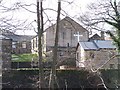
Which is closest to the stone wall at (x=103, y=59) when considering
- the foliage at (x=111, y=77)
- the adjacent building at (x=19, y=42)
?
the foliage at (x=111, y=77)

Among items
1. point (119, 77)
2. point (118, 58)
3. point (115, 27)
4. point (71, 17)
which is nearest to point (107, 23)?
point (115, 27)

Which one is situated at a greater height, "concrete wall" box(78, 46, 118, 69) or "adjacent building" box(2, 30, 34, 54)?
"adjacent building" box(2, 30, 34, 54)

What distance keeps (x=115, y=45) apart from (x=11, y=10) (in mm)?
5050

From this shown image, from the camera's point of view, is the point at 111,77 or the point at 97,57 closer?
the point at 111,77

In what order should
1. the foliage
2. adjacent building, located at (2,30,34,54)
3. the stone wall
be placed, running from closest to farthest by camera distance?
adjacent building, located at (2,30,34,54), the foliage, the stone wall

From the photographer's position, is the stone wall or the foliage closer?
the foliage

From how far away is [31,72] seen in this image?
38.3 feet

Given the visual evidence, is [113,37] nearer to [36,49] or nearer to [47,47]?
[47,47]

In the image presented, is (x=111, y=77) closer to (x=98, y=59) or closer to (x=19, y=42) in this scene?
(x=98, y=59)

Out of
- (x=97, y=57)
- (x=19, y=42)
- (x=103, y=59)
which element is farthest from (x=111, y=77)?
(x=19, y=42)

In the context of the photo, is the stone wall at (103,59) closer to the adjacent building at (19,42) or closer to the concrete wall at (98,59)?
the concrete wall at (98,59)

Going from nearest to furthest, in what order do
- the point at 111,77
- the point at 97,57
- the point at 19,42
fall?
the point at 19,42 → the point at 111,77 → the point at 97,57

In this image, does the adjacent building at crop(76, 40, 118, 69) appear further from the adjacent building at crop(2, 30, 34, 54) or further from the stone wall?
the adjacent building at crop(2, 30, 34, 54)

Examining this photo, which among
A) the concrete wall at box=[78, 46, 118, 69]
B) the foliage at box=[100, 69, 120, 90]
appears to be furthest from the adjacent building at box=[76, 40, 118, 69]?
the foliage at box=[100, 69, 120, 90]
